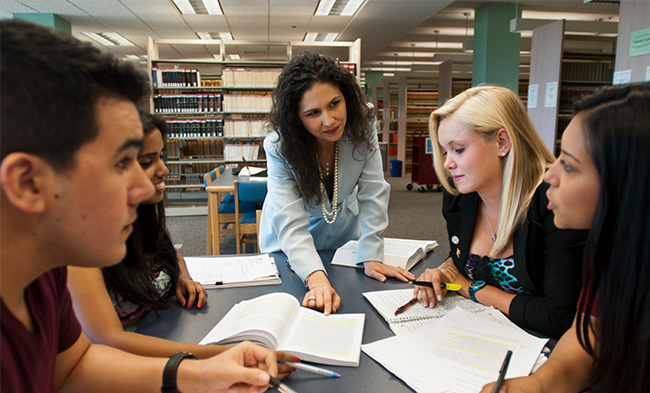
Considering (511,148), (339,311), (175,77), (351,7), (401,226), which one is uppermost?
(351,7)

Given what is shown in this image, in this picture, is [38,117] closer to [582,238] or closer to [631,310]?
[631,310]

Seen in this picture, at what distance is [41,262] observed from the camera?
54 cm

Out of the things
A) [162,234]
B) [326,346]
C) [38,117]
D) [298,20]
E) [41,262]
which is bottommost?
[326,346]

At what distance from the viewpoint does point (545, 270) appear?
109 centimetres

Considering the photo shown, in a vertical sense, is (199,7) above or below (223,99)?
above

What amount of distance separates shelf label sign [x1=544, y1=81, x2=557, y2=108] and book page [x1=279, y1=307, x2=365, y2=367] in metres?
4.92

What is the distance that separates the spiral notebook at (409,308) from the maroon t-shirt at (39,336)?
2.29ft

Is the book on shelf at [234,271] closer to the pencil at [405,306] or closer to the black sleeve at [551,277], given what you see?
the pencil at [405,306]

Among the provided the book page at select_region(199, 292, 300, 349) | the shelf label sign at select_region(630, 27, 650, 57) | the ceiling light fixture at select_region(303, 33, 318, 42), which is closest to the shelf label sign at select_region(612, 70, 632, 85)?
the shelf label sign at select_region(630, 27, 650, 57)

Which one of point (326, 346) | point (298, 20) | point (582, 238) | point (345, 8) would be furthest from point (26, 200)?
point (298, 20)

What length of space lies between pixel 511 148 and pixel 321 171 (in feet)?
2.44

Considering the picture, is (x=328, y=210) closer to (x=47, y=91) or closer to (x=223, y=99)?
→ (x=47, y=91)

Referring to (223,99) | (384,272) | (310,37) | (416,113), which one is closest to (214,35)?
(310,37)

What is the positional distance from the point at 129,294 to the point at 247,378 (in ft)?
1.59
